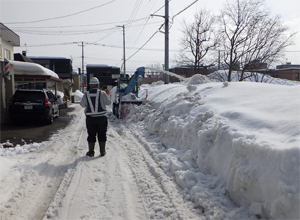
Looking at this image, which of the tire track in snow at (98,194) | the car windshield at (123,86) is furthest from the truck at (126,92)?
the tire track in snow at (98,194)

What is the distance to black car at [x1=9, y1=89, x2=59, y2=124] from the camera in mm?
11344

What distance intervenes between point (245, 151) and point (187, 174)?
1.19 metres

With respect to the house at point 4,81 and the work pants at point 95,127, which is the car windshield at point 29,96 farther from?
the work pants at point 95,127

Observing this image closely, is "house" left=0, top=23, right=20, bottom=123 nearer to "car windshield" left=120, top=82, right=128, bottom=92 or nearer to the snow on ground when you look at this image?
"car windshield" left=120, top=82, right=128, bottom=92

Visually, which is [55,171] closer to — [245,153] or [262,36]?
[245,153]

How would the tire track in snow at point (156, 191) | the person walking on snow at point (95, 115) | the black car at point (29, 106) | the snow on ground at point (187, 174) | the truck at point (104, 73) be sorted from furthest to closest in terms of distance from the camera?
the truck at point (104, 73) < the black car at point (29, 106) < the person walking on snow at point (95, 115) < the tire track in snow at point (156, 191) < the snow on ground at point (187, 174)

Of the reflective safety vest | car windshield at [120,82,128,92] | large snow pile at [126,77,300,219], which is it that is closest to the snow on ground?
large snow pile at [126,77,300,219]

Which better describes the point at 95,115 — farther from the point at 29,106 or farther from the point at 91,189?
the point at 29,106

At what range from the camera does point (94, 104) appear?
6.22m

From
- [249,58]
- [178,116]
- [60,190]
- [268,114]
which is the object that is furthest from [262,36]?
[60,190]

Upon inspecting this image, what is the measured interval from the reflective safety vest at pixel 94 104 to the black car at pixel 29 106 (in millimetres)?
6400

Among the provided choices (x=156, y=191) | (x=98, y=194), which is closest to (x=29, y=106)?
(x=98, y=194)

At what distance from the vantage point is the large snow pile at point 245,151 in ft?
9.50

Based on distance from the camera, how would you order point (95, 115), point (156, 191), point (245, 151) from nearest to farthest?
point (245, 151) → point (156, 191) → point (95, 115)
